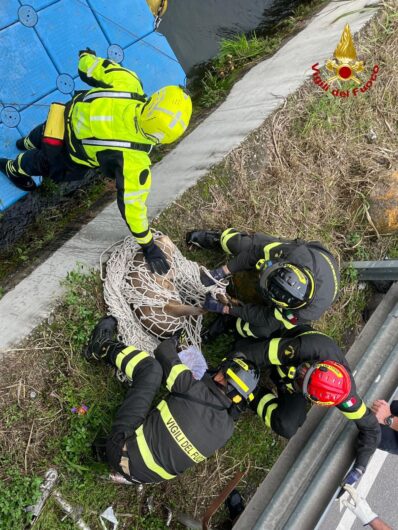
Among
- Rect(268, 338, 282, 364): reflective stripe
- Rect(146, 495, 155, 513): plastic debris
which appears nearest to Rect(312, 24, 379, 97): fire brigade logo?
Rect(268, 338, 282, 364): reflective stripe

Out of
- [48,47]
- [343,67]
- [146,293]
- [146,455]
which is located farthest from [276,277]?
[48,47]

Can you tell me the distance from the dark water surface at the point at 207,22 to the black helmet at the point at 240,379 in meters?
3.68

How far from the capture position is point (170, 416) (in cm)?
300

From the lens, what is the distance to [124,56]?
4207 mm

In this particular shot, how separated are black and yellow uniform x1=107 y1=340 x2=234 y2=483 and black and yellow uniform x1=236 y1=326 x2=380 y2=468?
0.62m

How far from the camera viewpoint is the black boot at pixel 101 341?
3.27m

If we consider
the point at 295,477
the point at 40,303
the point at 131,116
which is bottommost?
the point at 295,477

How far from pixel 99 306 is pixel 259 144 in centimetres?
208

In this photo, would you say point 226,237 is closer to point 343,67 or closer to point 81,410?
point 81,410

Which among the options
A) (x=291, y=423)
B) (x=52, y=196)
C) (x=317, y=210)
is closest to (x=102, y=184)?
(x=52, y=196)

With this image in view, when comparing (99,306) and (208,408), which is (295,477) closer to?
(208,408)

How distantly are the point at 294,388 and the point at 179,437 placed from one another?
108 cm

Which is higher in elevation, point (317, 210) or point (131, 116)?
point (131, 116)

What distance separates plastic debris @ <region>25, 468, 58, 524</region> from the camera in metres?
3.11
